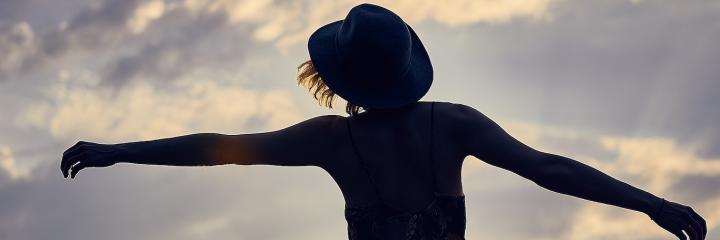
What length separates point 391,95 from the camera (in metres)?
8.77

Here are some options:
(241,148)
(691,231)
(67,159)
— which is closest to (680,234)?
(691,231)

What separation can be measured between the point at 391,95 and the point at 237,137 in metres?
0.88

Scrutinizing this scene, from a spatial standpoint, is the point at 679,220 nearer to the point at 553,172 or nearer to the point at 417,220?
the point at 553,172

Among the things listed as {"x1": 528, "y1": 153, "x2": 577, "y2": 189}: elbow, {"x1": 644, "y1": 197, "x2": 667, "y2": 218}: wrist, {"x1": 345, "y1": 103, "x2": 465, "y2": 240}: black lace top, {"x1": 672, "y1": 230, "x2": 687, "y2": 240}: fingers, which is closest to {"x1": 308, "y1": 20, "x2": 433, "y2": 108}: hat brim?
{"x1": 345, "y1": 103, "x2": 465, "y2": 240}: black lace top

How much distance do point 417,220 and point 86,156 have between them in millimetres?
1808

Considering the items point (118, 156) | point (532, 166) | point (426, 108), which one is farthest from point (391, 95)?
point (118, 156)

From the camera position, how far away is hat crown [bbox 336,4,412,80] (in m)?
8.63

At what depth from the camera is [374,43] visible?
339 inches

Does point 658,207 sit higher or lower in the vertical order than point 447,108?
lower

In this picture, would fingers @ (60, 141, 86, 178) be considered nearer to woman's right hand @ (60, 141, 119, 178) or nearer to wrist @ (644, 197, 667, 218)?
woman's right hand @ (60, 141, 119, 178)

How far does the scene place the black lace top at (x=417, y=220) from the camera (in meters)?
8.86

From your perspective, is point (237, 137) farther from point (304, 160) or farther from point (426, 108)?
point (426, 108)

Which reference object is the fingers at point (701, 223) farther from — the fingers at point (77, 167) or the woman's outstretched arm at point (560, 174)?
the fingers at point (77, 167)

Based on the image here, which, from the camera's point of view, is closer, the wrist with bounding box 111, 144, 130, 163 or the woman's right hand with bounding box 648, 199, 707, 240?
the woman's right hand with bounding box 648, 199, 707, 240
